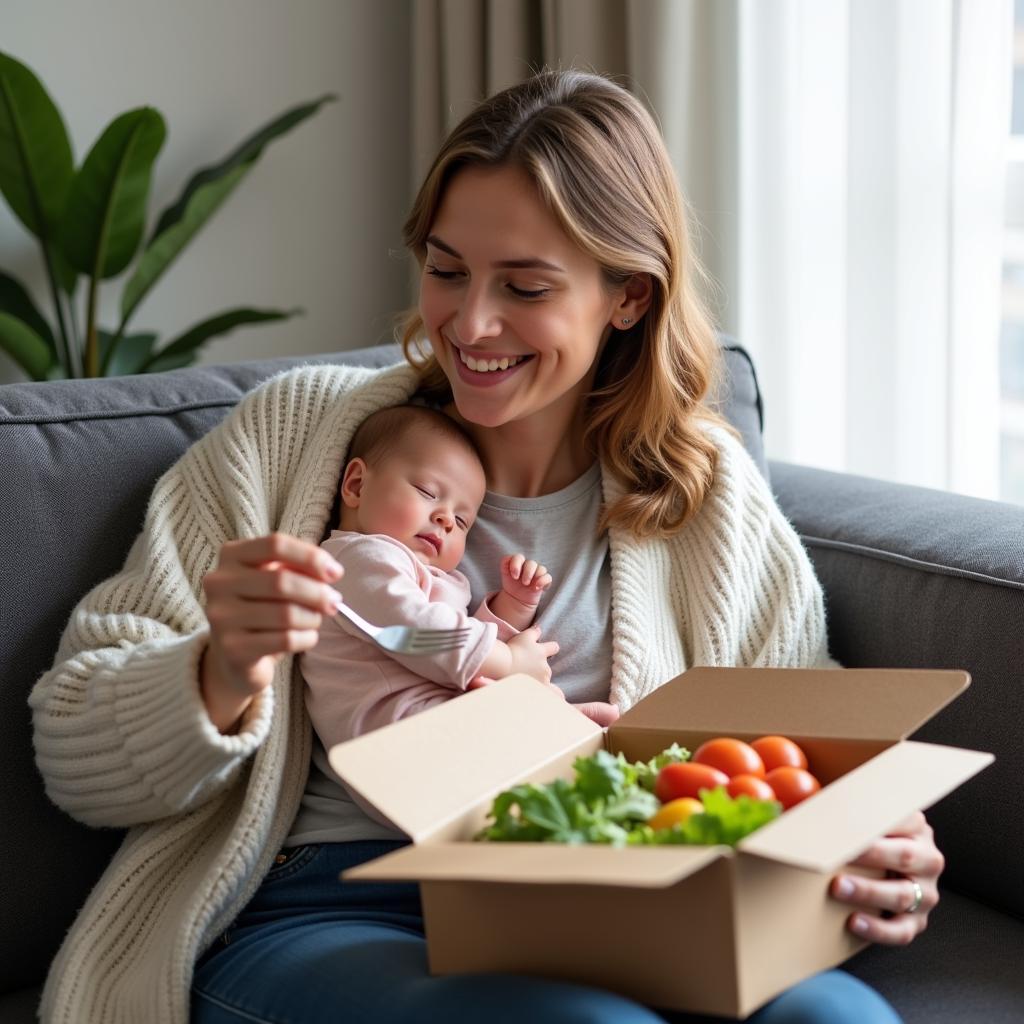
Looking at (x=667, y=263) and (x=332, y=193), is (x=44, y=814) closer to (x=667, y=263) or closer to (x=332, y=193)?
(x=667, y=263)

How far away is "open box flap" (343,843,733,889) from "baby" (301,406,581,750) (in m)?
0.29

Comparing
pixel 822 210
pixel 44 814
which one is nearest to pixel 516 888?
pixel 44 814

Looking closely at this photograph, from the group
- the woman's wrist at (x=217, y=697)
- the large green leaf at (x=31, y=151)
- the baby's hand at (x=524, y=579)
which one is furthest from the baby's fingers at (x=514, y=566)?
the large green leaf at (x=31, y=151)

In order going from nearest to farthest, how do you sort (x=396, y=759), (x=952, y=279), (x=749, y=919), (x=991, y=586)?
(x=749, y=919)
(x=396, y=759)
(x=991, y=586)
(x=952, y=279)

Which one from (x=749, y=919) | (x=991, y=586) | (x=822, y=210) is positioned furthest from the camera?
(x=822, y=210)

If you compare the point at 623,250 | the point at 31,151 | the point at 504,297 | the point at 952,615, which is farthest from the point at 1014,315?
Answer: the point at 31,151

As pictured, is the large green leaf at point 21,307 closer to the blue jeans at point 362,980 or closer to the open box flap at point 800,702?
the blue jeans at point 362,980

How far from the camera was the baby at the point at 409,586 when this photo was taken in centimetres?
130

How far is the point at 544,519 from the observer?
1.55 meters

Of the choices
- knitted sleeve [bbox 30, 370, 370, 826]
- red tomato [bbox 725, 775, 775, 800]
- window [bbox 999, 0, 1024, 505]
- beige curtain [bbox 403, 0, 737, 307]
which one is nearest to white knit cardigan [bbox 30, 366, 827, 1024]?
knitted sleeve [bbox 30, 370, 370, 826]

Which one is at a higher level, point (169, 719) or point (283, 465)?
point (283, 465)

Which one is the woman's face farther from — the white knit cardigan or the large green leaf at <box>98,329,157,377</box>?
the large green leaf at <box>98,329,157,377</box>

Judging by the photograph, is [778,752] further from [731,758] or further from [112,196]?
[112,196]

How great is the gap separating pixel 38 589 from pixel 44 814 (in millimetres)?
219
